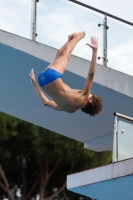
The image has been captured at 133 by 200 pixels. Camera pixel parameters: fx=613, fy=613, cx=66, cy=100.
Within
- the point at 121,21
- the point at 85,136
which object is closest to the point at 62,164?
the point at 85,136

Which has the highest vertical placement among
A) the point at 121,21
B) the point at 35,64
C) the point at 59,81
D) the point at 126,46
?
the point at 121,21

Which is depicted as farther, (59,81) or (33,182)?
(33,182)

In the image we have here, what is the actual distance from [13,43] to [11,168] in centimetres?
2170

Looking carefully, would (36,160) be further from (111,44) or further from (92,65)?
(92,65)

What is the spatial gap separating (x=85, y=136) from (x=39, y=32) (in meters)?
5.29

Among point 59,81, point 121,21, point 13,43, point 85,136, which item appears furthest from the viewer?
point 85,136

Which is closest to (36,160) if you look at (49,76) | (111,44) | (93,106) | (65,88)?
(111,44)

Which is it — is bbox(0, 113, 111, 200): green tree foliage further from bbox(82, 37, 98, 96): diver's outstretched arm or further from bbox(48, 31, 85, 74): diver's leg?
bbox(82, 37, 98, 96): diver's outstretched arm

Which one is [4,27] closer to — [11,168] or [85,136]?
[85,136]

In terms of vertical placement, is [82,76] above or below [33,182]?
below

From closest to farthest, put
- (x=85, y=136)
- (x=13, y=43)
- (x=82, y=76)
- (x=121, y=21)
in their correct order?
(x=13, y=43), (x=82, y=76), (x=121, y=21), (x=85, y=136)

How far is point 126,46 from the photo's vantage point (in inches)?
574

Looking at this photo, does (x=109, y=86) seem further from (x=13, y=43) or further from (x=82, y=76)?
(x=13, y=43)

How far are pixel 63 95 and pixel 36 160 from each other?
26.2m
